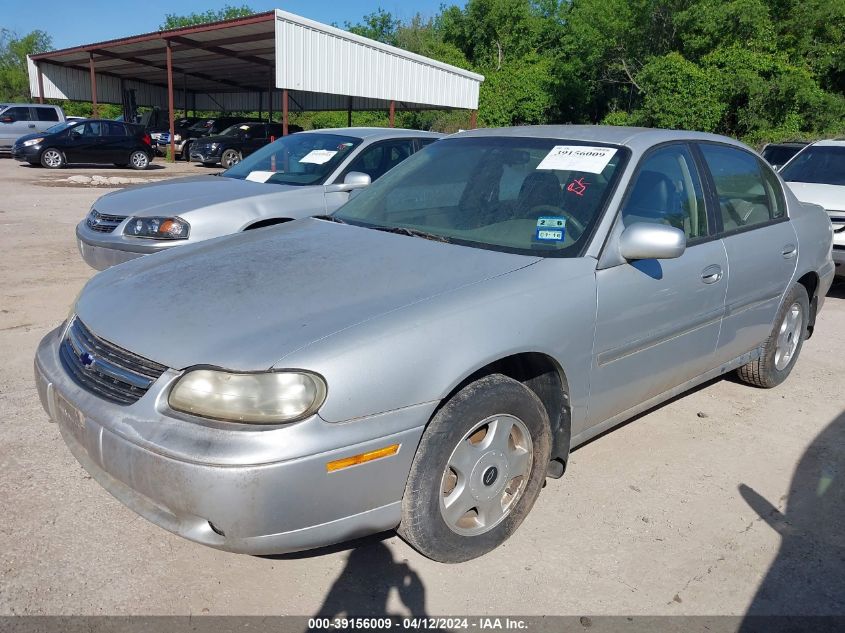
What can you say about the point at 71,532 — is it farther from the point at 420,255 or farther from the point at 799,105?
the point at 799,105

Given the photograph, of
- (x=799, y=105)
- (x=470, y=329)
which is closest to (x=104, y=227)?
(x=470, y=329)

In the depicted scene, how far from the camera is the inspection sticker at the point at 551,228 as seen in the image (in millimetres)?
3076

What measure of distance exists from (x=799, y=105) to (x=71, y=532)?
30430 millimetres

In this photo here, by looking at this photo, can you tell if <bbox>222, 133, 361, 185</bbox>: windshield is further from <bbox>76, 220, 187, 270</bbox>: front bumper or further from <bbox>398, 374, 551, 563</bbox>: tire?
<bbox>398, 374, 551, 563</bbox>: tire

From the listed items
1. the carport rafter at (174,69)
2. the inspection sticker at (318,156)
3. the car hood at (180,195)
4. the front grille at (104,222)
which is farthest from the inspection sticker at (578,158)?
the carport rafter at (174,69)

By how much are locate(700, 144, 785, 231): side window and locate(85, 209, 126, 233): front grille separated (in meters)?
4.50

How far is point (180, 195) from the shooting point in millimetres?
6000

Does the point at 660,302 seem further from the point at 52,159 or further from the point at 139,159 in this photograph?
the point at 139,159

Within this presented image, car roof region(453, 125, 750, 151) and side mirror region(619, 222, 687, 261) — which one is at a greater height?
car roof region(453, 125, 750, 151)

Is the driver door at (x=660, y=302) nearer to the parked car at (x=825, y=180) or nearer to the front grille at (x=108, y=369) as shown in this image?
the front grille at (x=108, y=369)

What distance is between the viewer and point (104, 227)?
19.1 feet

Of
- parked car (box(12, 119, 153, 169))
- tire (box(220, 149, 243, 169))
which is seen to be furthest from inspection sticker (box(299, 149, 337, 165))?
tire (box(220, 149, 243, 169))

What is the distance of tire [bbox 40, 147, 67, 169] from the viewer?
783 inches

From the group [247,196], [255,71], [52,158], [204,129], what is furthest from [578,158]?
[255,71]
